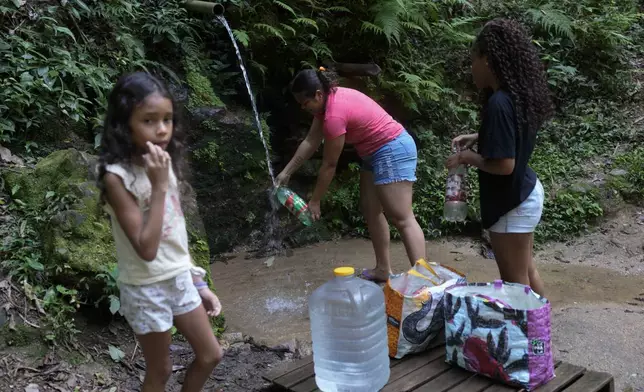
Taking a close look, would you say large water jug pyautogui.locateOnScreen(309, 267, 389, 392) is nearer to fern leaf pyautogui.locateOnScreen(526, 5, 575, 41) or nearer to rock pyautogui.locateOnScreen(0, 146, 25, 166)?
rock pyautogui.locateOnScreen(0, 146, 25, 166)

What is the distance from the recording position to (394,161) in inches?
151

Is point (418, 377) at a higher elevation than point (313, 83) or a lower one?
lower

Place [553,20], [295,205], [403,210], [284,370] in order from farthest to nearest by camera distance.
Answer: [553,20], [295,205], [403,210], [284,370]

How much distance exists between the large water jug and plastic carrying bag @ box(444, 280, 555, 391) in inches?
13.4

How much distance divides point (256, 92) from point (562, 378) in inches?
165

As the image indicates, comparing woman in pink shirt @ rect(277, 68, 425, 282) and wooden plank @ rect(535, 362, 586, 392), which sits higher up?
woman in pink shirt @ rect(277, 68, 425, 282)

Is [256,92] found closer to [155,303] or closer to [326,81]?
[326,81]

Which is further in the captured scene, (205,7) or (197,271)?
(205,7)

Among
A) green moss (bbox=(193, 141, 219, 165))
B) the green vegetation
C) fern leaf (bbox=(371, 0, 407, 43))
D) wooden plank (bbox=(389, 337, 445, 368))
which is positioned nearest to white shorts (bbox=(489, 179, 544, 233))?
wooden plank (bbox=(389, 337, 445, 368))

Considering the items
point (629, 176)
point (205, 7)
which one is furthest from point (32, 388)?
point (629, 176)

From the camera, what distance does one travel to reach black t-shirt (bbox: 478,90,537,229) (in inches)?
106

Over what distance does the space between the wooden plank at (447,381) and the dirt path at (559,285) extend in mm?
970

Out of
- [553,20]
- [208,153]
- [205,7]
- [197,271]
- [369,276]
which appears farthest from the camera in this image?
[553,20]

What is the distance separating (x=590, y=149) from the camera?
6516 mm
